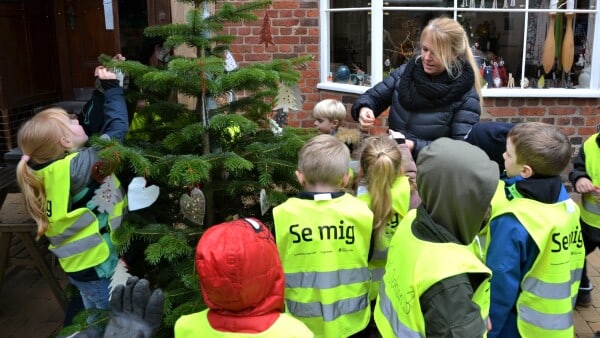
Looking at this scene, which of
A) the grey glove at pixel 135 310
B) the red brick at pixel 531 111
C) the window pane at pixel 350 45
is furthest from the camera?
the window pane at pixel 350 45

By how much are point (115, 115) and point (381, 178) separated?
4.39 ft

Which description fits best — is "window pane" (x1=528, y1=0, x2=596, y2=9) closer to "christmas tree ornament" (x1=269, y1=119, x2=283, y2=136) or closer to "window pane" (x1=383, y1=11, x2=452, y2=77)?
"window pane" (x1=383, y1=11, x2=452, y2=77)

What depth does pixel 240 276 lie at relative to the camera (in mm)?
1631

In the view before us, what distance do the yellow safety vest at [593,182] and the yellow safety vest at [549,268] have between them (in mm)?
1037

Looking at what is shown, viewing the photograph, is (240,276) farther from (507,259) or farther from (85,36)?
(85,36)

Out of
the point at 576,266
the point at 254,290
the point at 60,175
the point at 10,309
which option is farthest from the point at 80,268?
the point at 576,266

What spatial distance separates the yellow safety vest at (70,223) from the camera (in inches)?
100

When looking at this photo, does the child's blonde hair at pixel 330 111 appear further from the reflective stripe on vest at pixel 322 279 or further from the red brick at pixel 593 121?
the red brick at pixel 593 121

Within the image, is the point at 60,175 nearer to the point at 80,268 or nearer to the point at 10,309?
the point at 80,268

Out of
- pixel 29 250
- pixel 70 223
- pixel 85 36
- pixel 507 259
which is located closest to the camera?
pixel 507 259

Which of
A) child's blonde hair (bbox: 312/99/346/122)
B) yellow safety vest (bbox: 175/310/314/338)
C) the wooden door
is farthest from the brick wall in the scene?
yellow safety vest (bbox: 175/310/314/338)

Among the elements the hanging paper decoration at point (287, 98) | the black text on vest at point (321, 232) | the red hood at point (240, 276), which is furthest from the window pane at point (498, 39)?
the red hood at point (240, 276)

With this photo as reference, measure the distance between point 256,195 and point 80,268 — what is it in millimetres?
946

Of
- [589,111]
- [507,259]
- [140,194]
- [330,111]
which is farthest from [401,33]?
[140,194]
